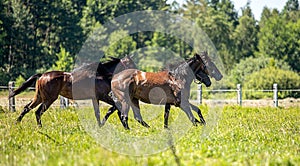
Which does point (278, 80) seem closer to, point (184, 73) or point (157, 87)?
point (184, 73)

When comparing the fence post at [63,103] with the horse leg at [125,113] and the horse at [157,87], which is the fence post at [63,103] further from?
the horse leg at [125,113]

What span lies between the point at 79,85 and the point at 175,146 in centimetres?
524

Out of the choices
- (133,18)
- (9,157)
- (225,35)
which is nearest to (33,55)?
(133,18)

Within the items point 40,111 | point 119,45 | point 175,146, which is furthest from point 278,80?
point 175,146

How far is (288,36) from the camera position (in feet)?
181

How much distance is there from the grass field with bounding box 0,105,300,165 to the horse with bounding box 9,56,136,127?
2.06 feet

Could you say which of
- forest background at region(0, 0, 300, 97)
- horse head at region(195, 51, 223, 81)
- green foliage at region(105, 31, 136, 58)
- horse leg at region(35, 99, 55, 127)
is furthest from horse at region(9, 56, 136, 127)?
green foliage at region(105, 31, 136, 58)

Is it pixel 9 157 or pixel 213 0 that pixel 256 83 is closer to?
pixel 9 157

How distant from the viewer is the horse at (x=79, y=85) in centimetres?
1238

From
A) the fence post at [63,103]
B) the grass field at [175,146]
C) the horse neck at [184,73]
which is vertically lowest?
the grass field at [175,146]

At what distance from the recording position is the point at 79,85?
41.4 ft

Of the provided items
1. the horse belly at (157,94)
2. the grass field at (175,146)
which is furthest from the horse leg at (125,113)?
the horse belly at (157,94)

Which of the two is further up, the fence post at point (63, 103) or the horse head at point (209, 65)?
the horse head at point (209, 65)

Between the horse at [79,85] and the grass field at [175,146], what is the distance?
627mm
